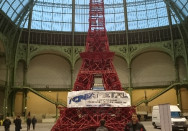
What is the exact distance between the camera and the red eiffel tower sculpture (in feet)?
63.1

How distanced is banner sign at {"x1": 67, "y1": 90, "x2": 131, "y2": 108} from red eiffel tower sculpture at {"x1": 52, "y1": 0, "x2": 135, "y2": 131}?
0.65m

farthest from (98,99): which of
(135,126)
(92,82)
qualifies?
(135,126)

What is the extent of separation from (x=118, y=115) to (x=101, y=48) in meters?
8.26

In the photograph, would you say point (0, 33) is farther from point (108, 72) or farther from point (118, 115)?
point (118, 115)

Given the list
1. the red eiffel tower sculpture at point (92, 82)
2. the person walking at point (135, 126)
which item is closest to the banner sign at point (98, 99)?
the red eiffel tower sculpture at point (92, 82)

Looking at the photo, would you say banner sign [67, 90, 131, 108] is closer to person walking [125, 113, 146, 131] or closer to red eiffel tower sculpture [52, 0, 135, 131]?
red eiffel tower sculpture [52, 0, 135, 131]

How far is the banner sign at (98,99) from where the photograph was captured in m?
19.7

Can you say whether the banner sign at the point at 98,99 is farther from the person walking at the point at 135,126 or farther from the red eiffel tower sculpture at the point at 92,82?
the person walking at the point at 135,126

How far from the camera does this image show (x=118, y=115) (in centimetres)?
2011

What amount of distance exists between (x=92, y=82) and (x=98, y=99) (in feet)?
11.7

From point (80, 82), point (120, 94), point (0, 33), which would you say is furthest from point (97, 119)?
point (0, 33)

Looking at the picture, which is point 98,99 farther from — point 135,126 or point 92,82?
point 135,126

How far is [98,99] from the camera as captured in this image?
19.8 m

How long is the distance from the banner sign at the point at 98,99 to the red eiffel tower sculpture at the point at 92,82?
0.65 meters
